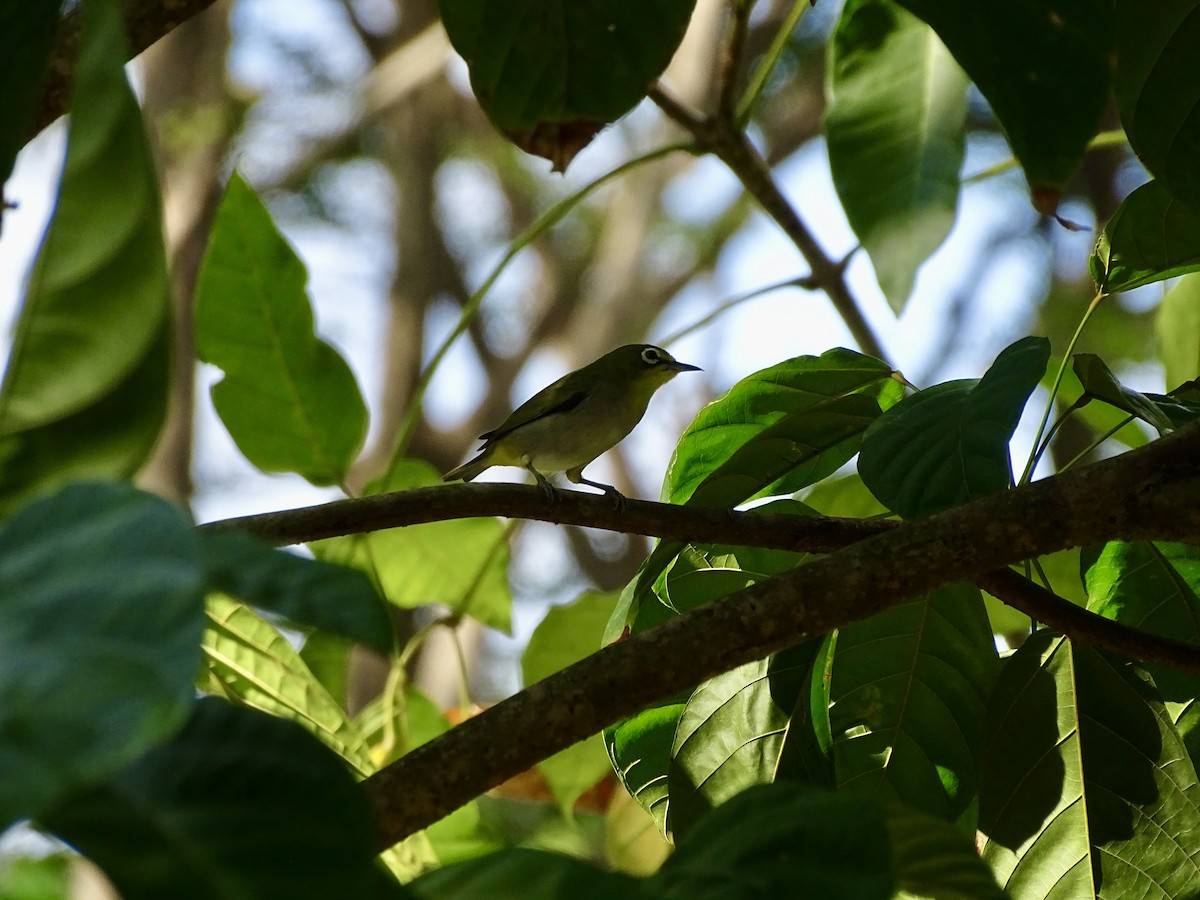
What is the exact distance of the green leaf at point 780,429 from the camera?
180cm

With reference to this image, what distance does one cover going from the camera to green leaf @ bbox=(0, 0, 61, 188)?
95 centimetres

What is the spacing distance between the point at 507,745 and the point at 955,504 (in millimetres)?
584

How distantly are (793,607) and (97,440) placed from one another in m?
0.66

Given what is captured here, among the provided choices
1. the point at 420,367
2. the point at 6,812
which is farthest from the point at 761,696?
the point at 420,367

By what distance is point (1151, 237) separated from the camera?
5.65 feet

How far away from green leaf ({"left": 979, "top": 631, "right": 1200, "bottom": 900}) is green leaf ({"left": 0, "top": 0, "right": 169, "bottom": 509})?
4.35 ft

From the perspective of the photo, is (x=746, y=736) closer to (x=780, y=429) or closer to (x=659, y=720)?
(x=659, y=720)

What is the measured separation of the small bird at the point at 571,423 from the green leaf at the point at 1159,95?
9.57 ft

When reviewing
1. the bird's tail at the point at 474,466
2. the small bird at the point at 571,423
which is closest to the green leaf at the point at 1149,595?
the small bird at the point at 571,423

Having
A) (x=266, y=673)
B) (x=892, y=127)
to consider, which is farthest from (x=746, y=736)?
(x=892, y=127)

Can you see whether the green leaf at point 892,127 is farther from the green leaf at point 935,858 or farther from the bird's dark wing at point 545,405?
the bird's dark wing at point 545,405

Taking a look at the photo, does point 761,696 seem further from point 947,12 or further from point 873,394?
point 947,12

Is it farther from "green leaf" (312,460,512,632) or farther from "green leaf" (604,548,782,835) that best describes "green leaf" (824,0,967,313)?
"green leaf" (312,460,512,632)

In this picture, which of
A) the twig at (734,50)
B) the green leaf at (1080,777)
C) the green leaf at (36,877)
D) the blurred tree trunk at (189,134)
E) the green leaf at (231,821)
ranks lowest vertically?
the green leaf at (36,877)
